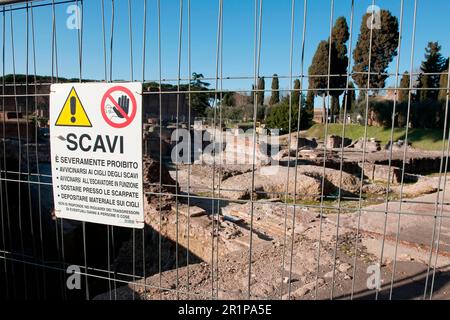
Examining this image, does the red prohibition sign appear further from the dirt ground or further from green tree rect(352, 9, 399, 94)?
green tree rect(352, 9, 399, 94)

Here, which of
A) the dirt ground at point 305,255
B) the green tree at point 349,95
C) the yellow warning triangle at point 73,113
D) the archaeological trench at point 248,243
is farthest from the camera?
the archaeological trench at point 248,243

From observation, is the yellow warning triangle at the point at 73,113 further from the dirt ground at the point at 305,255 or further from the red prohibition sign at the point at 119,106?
the dirt ground at the point at 305,255

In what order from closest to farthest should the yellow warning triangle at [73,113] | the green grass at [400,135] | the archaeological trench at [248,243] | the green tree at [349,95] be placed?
1. the green tree at [349,95]
2. the yellow warning triangle at [73,113]
3. the archaeological trench at [248,243]
4. the green grass at [400,135]

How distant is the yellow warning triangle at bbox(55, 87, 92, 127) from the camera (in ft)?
9.87

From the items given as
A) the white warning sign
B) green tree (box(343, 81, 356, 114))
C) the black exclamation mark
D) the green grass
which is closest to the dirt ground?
the white warning sign

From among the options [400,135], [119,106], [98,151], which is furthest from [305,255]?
[400,135]

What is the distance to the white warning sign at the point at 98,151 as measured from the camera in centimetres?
288

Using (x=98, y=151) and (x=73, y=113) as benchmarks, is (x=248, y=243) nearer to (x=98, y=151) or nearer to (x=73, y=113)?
(x=98, y=151)

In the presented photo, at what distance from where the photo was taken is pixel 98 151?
2.98 metres

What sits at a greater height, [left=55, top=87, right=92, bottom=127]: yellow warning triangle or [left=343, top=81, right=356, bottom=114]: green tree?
[left=343, top=81, right=356, bottom=114]: green tree

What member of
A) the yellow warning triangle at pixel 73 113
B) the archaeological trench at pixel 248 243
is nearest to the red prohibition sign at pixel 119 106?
the yellow warning triangle at pixel 73 113

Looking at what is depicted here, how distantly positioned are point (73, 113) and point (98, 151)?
0.40 m

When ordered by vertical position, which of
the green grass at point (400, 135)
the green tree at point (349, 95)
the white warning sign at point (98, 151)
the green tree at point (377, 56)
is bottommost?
the green grass at point (400, 135)
